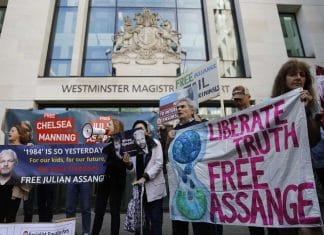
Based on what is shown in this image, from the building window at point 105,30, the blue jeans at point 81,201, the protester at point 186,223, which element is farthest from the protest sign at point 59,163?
the building window at point 105,30

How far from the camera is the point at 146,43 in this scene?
12.9 meters

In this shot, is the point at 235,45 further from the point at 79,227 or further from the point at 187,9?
the point at 79,227

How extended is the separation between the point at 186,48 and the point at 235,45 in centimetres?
196

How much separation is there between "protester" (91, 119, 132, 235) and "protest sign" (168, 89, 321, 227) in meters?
0.97

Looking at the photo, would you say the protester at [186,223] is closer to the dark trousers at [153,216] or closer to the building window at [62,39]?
the dark trousers at [153,216]

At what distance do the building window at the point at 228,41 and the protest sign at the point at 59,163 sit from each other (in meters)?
7.96

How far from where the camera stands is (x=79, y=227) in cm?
699

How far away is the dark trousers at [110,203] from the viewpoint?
17.2 ft

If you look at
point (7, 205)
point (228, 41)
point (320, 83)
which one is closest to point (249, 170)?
point (320, 83)

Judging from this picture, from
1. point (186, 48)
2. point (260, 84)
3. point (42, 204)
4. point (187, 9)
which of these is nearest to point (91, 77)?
point (186, 48)

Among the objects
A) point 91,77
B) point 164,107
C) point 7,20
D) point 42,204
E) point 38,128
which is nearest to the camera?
point 42,204

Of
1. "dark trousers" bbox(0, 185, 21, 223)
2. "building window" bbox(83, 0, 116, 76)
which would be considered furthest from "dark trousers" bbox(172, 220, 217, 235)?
"building window" bbox(83, 0, 116, 76)

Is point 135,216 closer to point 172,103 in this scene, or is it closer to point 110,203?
point 110,203

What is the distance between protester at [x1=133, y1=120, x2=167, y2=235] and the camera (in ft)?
16.7
